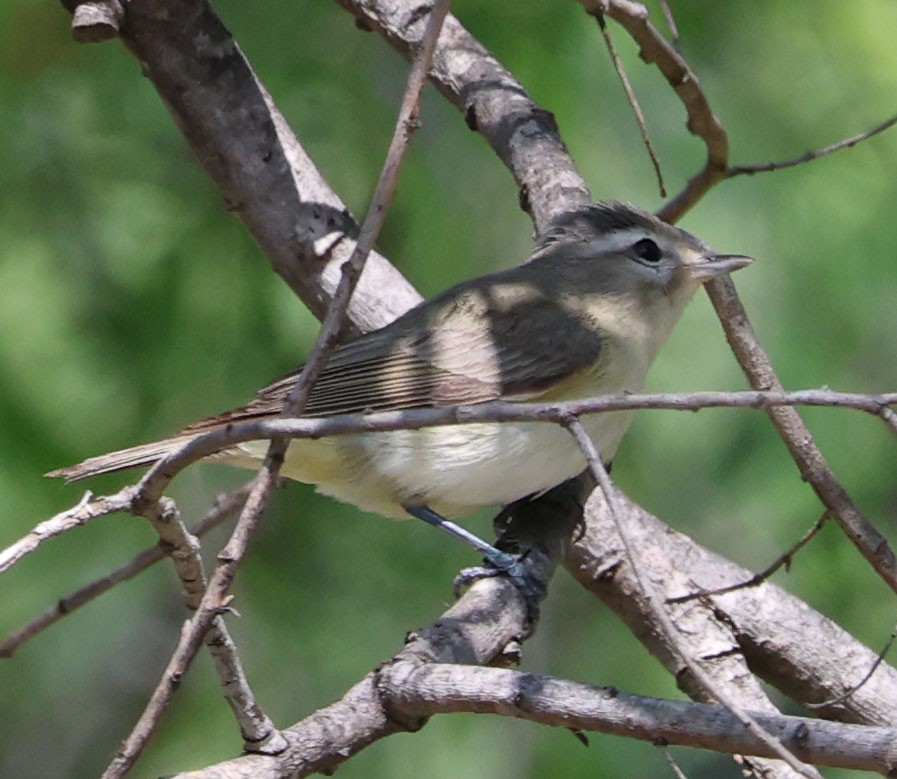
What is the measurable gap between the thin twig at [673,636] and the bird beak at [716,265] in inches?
67.0

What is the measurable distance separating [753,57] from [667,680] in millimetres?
1848

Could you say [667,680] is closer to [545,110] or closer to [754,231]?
[754,231]

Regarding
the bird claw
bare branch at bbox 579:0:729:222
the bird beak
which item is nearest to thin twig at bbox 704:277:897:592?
the bird beak

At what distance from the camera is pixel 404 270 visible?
430 centimetres

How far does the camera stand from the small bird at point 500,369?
3.29 metres

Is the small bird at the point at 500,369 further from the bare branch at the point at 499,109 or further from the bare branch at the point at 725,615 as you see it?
the bare branch at the point at 725,615

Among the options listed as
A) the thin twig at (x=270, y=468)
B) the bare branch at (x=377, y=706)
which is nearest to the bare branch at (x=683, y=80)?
the thin twig at (x=270, y=468)

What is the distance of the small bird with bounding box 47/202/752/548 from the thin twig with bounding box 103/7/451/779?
44.5 inches

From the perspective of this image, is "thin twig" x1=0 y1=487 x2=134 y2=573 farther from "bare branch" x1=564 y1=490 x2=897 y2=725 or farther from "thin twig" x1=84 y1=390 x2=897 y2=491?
"bare branch" x1=564 y1=490 x2=897 y2=725

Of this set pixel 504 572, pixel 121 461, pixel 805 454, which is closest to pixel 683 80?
pixel 805 454

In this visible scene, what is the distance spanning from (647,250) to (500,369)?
23.7 inches

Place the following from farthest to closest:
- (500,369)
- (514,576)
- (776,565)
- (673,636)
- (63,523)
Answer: (500,369), (514,576), (776,565), (63,523), (673,636)

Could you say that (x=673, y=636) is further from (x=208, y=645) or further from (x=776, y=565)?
(x=776, y=565)

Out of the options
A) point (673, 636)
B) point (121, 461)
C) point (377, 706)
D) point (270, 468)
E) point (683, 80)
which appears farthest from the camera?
point (683, 80)
